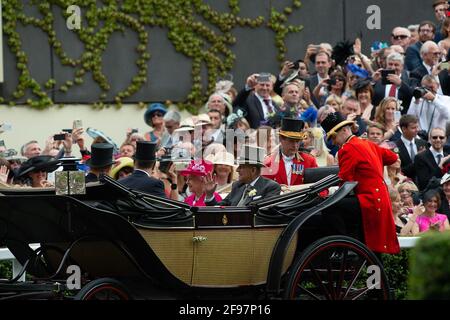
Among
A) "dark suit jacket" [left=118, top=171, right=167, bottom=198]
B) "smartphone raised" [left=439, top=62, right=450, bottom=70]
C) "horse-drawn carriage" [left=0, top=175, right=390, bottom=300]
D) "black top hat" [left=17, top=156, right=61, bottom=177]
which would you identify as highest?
"smartphone raised" [left=439, top=62, right=450, bottom=70]

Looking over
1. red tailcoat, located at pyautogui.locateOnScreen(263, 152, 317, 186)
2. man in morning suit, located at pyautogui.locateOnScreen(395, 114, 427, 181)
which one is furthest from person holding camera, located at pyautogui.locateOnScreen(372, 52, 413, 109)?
red tailcoat, located at pyautogui.locateOnScreen(263, 152, 317, 186)

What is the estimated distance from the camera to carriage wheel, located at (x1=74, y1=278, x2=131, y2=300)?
8812 mm

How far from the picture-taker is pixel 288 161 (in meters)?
12.0

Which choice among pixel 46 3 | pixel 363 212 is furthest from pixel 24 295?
pixel 46 3

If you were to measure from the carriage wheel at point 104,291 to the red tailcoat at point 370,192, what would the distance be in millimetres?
2181

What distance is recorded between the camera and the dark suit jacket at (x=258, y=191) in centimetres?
1038

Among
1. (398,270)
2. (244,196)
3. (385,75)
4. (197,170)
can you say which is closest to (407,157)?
(385,75)

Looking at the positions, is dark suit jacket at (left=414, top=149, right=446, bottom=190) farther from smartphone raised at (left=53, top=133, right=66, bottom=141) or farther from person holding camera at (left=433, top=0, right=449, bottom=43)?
person holding camera at (left=433, top=0, right=449, bottom=43)

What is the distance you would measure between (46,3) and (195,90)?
2.55 m

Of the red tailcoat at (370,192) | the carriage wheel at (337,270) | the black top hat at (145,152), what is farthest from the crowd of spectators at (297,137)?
the carriage wheel at (337,270)

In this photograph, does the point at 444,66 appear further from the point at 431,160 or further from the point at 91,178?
the point at 91,178

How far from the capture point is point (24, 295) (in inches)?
354

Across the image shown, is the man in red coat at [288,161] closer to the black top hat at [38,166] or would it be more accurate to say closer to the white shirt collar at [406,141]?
the black top hat at [38,166]

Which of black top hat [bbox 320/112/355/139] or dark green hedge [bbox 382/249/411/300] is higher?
black top hat [bbox 320/112/355/139]
